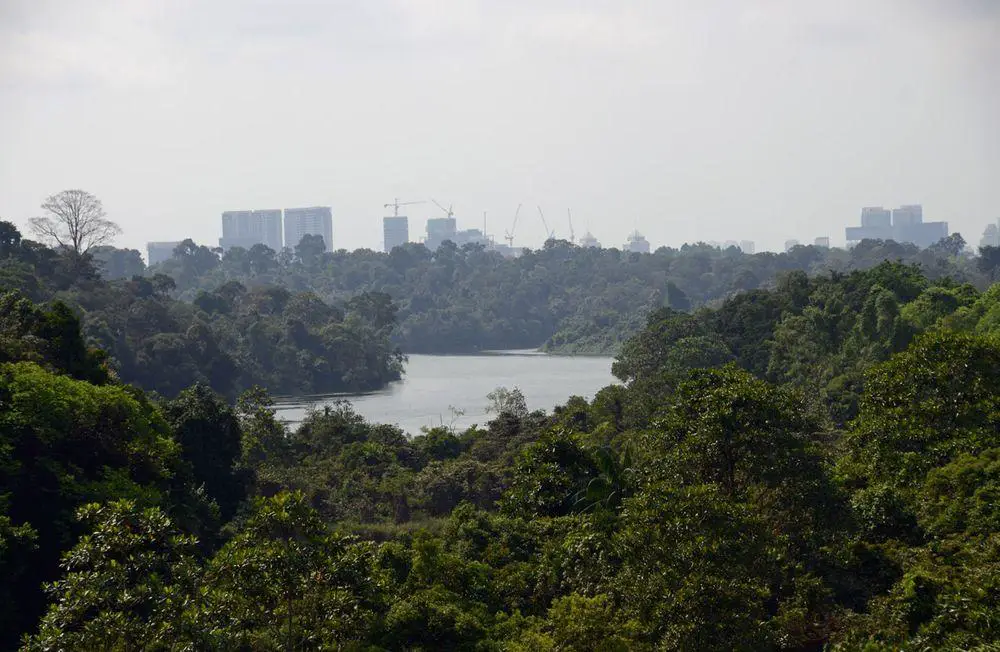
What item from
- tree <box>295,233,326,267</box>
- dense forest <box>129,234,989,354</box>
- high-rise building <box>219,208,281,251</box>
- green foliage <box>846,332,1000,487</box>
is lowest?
green foliage <box>846,332,1000,487</box>

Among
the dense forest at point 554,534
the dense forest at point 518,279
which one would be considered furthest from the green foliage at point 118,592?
the dense forest at point 518,279

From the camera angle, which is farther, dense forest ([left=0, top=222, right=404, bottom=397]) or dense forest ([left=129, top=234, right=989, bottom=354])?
dense forest ([left=129, top=234, right=989, bottom=354])

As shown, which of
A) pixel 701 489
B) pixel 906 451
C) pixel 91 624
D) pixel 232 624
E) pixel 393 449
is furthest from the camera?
pixel 393 449

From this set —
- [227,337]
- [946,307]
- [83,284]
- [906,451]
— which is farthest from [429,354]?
[906,451]

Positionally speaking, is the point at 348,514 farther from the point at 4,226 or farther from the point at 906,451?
the point at 4,226

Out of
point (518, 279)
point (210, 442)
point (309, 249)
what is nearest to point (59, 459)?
point (210, 442)

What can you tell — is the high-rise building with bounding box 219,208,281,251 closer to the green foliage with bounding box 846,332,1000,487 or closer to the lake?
the lake

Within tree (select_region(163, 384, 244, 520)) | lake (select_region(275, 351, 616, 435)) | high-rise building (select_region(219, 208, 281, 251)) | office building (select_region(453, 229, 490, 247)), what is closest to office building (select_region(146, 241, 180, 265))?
high-rise building (select_region(219, 208, 281, 251))

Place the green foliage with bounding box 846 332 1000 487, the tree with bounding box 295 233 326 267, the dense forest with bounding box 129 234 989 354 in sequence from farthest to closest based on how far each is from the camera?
the tree with bounding box 295 233 326 267 → the dense forest with bounding box 129 234 989 354 → the green foliage with bounding box 846 332 1000 487

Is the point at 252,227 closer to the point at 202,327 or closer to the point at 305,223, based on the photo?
the point at 305,223
